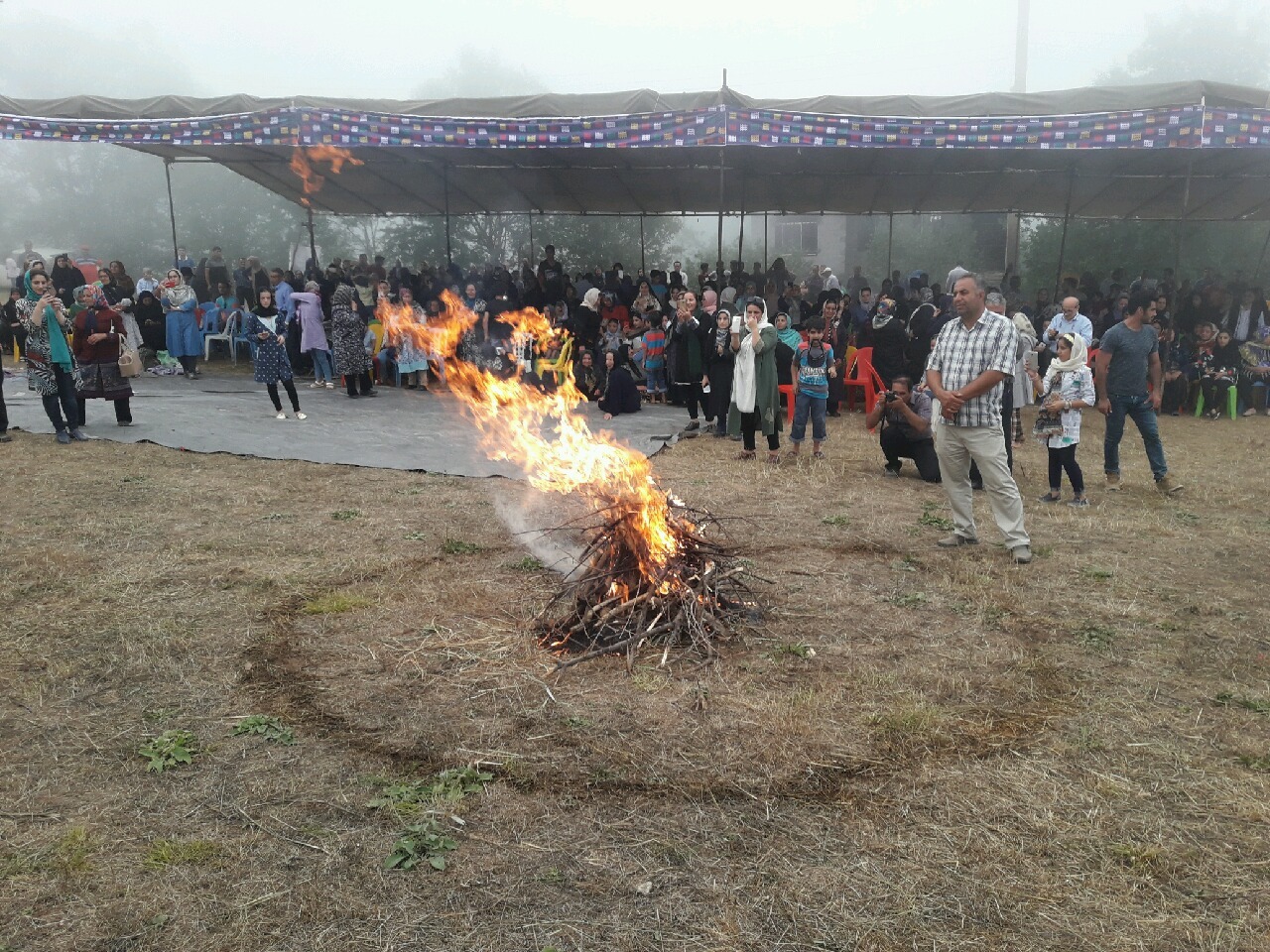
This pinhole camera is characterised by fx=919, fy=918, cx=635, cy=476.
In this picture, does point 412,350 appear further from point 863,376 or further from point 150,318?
point 863,376

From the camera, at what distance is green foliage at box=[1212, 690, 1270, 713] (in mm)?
4367

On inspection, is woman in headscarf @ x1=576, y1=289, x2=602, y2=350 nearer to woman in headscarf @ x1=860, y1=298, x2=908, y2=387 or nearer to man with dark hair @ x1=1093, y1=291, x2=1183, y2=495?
woman in headscarf @ x1=860, y1=298, x2=908, y2=387

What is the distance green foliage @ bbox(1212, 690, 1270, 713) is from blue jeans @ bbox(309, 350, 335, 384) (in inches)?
587

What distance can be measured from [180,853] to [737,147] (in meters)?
15.4

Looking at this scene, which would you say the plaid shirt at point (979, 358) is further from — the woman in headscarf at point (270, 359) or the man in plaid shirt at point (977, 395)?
the woman in headscarf at point (270, 359)

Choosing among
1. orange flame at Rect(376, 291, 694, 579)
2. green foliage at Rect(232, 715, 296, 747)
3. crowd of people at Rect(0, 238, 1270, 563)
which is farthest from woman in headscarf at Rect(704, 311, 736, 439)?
green foliage at Rect(232, 715, 296, 747)

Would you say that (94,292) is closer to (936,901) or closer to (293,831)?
(293,831)

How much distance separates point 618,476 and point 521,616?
112 cm

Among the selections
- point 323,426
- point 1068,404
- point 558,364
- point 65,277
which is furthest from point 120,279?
point 1068,404

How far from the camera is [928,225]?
40.3 metres

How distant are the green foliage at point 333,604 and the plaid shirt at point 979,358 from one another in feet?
14.6

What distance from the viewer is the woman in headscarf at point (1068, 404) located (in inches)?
328

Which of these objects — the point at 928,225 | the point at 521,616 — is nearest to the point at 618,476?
the point at 521,616

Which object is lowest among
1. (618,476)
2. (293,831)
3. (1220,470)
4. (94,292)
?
(1220,470)
